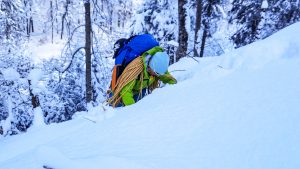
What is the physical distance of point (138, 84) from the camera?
420 cm

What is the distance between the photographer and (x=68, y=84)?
19203 mm

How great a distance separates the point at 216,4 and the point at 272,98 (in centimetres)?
1311

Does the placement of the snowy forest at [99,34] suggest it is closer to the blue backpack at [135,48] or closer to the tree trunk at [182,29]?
the tree trunk at [182,29]

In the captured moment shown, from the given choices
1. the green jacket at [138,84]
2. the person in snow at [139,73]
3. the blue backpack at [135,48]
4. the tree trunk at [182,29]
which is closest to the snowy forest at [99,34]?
the tree trunk at [182,29]

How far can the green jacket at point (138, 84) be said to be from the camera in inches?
154

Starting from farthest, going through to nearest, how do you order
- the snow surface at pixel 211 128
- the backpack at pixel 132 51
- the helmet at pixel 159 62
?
1. the backpack at pixel 132 51
2. the helmet at pixel 159 62
3. the snow surface at pixel 211 128

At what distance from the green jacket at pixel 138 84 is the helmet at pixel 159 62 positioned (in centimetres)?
10

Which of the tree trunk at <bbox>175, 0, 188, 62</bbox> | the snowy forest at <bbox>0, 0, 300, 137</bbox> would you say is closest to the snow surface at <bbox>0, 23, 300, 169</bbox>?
the tree trunk at <bbox>175, 0, 188, 62</bbox>

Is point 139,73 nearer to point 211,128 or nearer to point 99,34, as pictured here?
point 211,128

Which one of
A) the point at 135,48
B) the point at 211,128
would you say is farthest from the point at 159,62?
the point at 211,128

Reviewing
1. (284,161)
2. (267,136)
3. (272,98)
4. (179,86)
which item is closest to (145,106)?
(179,86)

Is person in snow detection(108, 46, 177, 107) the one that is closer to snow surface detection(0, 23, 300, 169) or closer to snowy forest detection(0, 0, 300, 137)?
snow surface detection(0, 23, 300, 169)

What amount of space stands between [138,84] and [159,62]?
1.58ft

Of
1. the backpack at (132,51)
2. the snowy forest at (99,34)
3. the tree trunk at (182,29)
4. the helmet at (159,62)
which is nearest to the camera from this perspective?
the helmet at (159,62)
